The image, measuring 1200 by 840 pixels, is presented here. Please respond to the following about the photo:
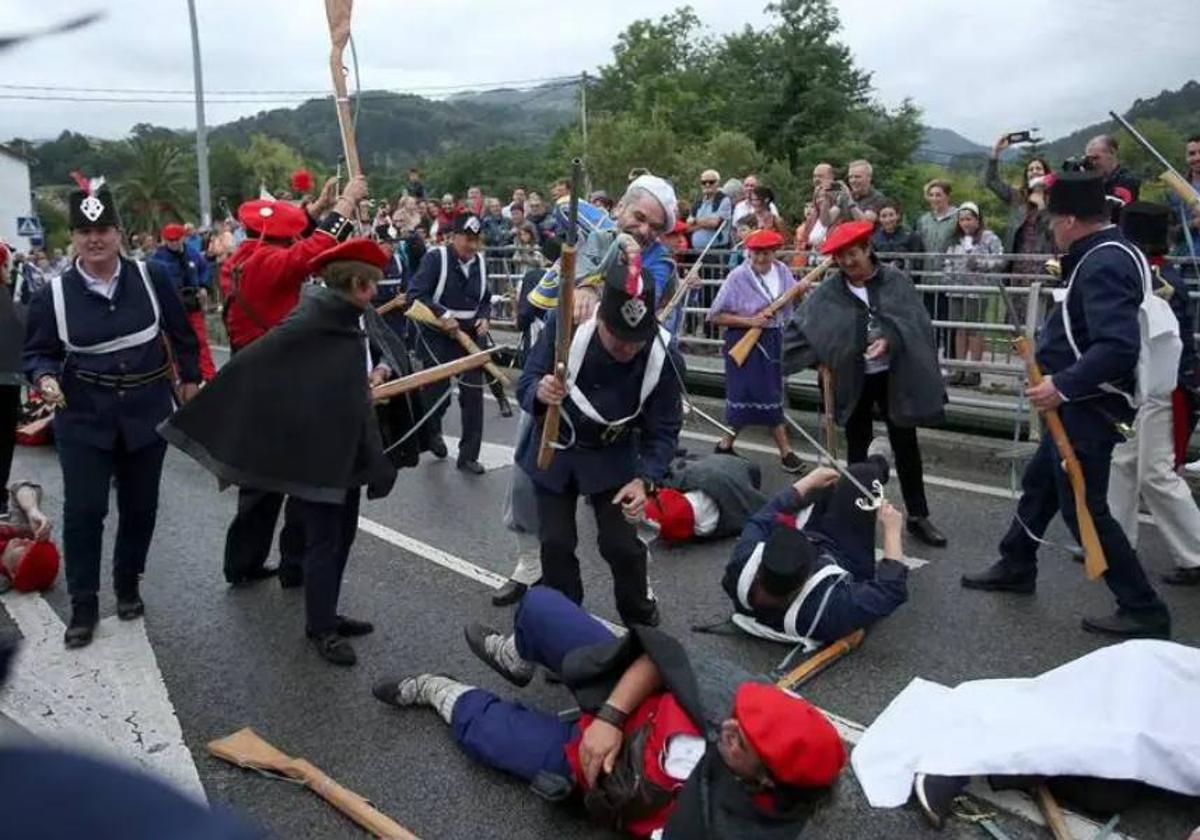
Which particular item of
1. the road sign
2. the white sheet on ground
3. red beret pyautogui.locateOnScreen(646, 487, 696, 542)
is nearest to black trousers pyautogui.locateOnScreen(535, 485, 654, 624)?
the white sheet on ground

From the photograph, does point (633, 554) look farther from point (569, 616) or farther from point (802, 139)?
point (802, 139)

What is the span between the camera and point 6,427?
6.66m

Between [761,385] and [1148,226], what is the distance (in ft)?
10.3

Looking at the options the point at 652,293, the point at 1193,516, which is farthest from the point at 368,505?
the point at 1193,516

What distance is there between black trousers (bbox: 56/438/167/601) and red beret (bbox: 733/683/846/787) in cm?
350

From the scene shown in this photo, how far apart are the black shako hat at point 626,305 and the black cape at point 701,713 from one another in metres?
1.28

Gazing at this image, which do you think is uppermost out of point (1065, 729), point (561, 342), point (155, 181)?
point (155, 181)

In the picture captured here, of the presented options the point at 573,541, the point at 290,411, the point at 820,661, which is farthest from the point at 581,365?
the point at 820,661

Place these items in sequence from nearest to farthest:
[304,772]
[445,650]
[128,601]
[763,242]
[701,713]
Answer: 1. [701,713]
2. [304,772]
3. [445,650]
4. [128,601]
5. [763,242]

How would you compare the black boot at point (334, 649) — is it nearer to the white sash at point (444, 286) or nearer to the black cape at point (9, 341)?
the black cape at point (9, 341)

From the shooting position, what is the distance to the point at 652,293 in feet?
14.4

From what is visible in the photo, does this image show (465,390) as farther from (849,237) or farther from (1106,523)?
(1106,523)

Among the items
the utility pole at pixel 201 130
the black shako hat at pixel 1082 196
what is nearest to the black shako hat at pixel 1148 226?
the black shako hat at pixel 1082 196

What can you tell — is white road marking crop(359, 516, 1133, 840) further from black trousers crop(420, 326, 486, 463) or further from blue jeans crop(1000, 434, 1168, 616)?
black trousers crop(420, 326, 486, 463)
